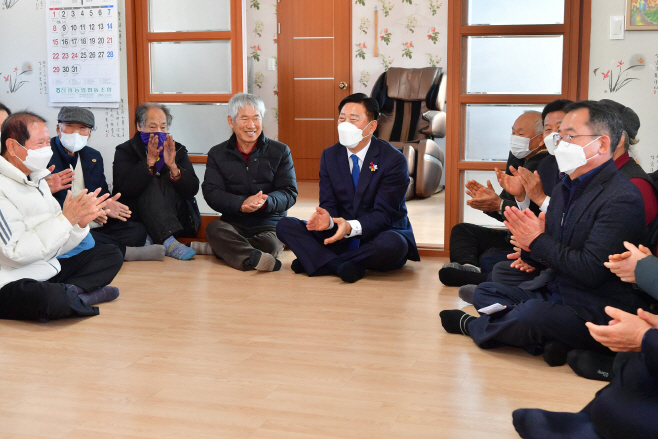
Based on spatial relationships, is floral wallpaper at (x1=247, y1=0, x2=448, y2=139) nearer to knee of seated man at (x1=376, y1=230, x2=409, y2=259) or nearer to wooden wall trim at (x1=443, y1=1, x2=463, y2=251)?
wooden wall trim at (x1=443, y1=1, x2=463, y2=251)

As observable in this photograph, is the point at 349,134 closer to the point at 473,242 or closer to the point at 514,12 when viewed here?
the point at 473,242

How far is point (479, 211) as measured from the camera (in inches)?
153

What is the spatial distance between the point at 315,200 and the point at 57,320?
3.73 meters

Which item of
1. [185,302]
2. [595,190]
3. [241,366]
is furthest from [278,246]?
[595,190]

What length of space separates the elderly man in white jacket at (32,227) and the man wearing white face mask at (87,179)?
0.78 metres

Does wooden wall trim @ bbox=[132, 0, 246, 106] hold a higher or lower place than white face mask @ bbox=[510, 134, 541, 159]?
higher

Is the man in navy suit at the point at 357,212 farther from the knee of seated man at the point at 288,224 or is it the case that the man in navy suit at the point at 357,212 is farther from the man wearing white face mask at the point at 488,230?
the man wearing white face mask at the point at 488,230

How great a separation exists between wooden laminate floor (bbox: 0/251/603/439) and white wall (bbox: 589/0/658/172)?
134 centimetres

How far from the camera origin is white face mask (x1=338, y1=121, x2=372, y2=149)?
11.4 ft

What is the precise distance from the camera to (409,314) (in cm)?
283

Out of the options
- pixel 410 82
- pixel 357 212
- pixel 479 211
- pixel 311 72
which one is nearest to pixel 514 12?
pixel 479 211

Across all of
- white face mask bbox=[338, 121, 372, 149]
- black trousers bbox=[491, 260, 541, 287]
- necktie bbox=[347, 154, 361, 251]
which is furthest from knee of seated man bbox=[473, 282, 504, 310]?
white face mask bbox=[338, 121, 372, 149]

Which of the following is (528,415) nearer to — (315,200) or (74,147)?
(74,147)

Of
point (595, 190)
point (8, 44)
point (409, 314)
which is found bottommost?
point (409, 314)
